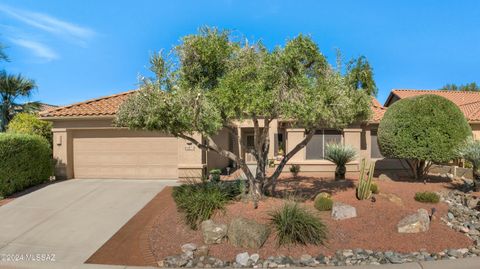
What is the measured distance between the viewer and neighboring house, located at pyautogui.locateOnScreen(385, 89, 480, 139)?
1925 centimetres

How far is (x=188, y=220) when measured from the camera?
8.09m

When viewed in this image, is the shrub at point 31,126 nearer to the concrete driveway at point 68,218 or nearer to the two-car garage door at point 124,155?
the two-car garage door at point 124,155

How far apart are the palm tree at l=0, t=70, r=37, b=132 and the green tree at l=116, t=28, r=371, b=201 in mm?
16757

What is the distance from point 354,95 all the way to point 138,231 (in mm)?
6572

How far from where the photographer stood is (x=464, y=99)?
90.7 feet

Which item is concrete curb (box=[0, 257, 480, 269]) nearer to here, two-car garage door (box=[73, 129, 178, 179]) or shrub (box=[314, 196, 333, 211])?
shrub (box=[314, 196, 333, 211])

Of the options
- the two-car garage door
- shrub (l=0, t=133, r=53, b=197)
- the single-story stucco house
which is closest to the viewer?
shrub (l=0, t=133, r=53, b=197)

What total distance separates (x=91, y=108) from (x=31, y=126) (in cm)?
307

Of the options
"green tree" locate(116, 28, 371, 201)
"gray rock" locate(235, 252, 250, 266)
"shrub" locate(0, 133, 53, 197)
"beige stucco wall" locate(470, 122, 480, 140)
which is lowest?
"gray rock" locate(235, 252, 250, 266)

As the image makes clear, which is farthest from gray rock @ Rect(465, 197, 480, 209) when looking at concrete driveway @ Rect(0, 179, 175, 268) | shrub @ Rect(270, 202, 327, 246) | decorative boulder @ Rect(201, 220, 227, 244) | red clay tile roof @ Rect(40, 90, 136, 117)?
red clay tile roof @ Rect(40, 90, 136, 117)

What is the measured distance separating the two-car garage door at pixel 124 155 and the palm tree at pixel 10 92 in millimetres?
9183

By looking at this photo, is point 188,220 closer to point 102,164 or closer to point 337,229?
point 337,229

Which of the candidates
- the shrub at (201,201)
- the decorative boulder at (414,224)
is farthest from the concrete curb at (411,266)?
the shrub at (201,201)

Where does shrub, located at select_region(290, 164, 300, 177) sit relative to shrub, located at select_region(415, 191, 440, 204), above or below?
above
